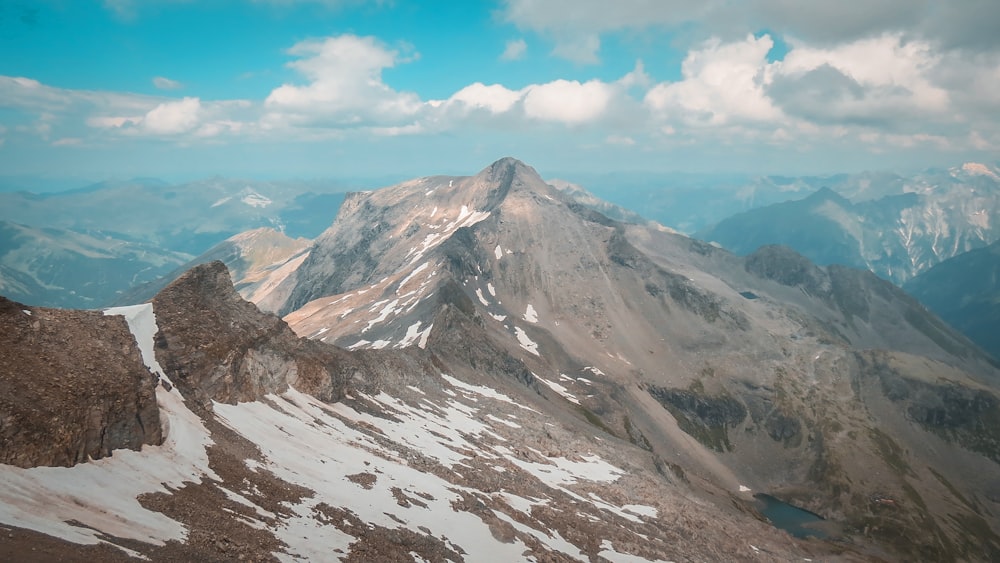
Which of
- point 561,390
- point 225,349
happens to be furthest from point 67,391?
point 561,390

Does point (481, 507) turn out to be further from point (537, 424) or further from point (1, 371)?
point (537, 424)

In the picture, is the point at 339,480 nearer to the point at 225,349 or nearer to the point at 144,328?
the point at 225,349

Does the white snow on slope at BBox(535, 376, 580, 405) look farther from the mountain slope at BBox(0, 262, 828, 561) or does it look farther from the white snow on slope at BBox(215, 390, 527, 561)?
the white snow on slope at BBox(215, 390, 527, 561)

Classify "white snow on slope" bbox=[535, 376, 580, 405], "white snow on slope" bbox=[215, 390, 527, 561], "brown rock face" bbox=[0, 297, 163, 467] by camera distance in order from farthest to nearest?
"white snow on slope" bbox=[535, 376, 580, 405]
"white snow on slope" bbox=[215, 390, 527, 561]
"brown rock face" bbox=[0, 297, 163, 467]

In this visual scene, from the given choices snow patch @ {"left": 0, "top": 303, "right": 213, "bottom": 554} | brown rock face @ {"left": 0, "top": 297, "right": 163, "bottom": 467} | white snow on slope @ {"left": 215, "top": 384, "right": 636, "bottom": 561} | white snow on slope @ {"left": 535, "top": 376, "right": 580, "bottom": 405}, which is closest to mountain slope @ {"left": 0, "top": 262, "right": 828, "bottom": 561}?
snow patch @ {"left": 0, "top": 303, "right": 213, "bottom": 554}

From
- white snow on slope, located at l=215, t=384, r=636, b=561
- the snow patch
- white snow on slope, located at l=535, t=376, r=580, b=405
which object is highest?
the snow patch

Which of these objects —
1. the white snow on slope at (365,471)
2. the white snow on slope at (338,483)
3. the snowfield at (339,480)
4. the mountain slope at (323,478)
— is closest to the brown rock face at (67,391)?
the mountain slope at (323,478)
